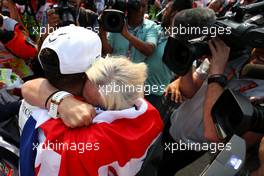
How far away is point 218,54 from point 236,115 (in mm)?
402

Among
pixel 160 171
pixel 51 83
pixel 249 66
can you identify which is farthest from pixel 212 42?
pixel 160 171

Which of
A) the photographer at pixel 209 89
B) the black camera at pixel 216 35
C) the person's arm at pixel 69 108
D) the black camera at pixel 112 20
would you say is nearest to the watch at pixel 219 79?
the photographer at pixel 209 89

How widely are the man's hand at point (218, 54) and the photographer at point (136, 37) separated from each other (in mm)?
1101

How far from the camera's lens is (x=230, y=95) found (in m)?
1.08

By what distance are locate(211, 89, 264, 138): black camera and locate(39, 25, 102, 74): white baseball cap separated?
1.58ft

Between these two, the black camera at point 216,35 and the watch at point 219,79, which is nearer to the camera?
the black camera at point 216,35

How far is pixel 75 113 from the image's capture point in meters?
1.19

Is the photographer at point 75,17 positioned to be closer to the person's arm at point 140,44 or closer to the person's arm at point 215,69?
the person's arm at point 140,44

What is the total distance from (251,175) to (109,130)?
485 millimetres

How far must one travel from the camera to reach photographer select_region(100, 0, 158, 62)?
8.29ft

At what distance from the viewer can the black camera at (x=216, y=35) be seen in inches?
45.3

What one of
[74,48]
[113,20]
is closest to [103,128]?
[74,48]

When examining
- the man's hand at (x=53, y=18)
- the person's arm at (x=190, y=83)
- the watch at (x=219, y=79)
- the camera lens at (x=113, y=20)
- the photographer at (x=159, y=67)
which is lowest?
the photographer at (x=159, y=67)

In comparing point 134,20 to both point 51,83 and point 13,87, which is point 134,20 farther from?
point 51,83
